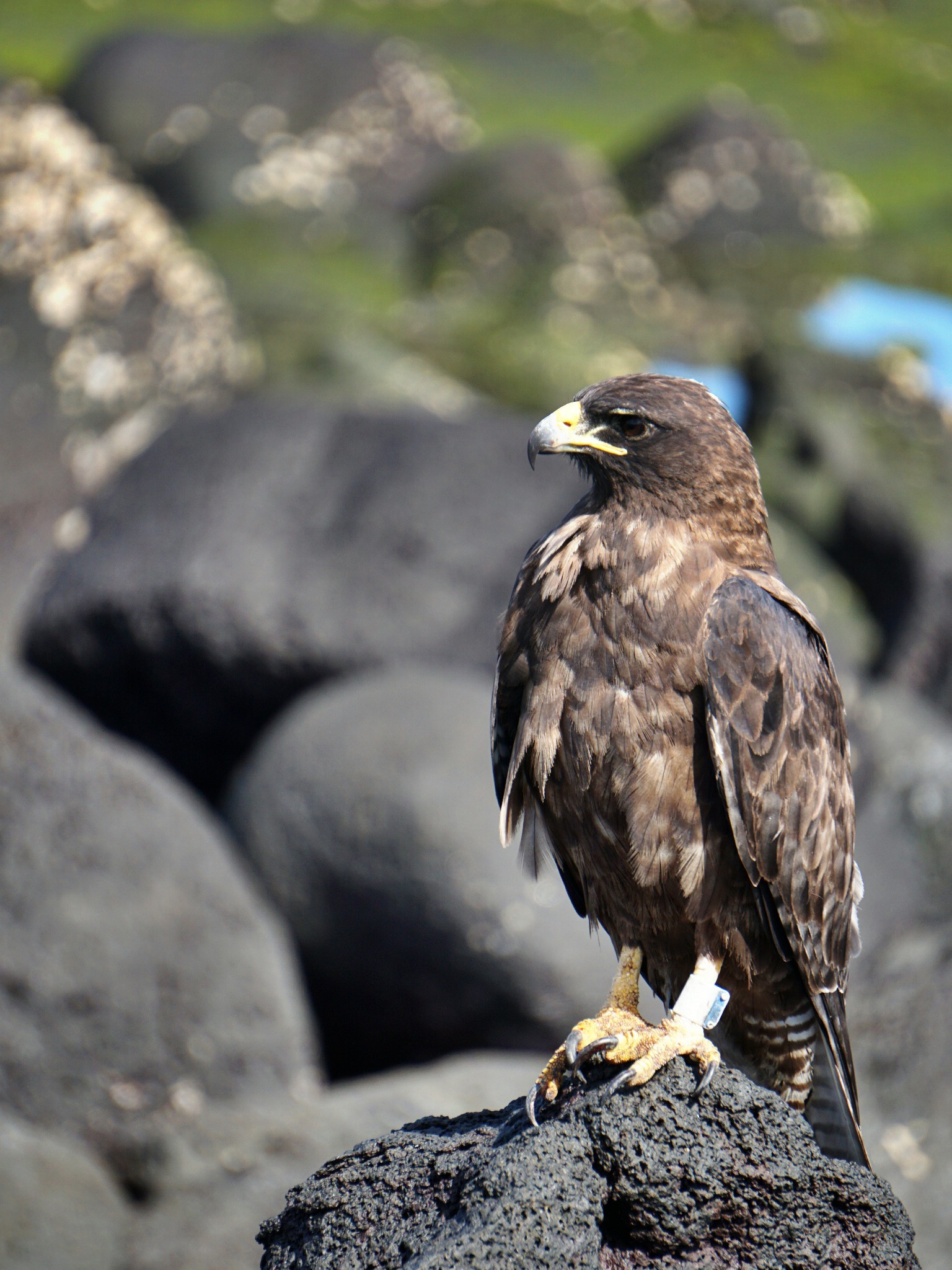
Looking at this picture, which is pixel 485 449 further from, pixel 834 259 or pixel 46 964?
pixel 834 259

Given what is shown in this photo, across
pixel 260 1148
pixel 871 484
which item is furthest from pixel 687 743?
pixel 871 484

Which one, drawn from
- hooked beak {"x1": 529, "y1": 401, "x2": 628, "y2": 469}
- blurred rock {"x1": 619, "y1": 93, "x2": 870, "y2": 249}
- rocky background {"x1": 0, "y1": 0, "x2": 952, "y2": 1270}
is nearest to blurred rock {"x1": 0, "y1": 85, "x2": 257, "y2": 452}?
rocky background {"x1": 0, "y1": 0, "x2": 952, "y2": 1270}

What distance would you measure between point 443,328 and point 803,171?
7.37m

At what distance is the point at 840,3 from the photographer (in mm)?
28672

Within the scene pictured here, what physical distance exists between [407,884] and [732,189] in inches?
653

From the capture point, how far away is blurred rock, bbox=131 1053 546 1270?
6.22 m

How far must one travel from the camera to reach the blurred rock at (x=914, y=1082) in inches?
239

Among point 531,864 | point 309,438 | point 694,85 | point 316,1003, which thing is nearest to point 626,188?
point 694,85

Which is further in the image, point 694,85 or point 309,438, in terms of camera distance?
point 694,85

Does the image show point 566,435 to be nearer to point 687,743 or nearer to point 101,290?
point 687,743

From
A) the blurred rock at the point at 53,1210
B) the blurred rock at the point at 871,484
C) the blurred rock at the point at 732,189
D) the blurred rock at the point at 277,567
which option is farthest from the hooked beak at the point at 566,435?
the blurred rock at the point at 732,189

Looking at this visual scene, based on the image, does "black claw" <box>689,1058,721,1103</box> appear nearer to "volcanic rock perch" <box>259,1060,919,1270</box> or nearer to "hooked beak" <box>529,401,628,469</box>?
"volcanic rock perch" <box>259,1060,919,1270</box>

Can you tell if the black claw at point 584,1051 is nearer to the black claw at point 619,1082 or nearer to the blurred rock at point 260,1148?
the black claw at point 619,1082

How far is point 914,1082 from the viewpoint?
645cm
